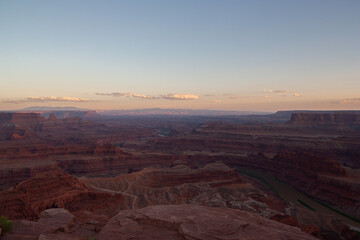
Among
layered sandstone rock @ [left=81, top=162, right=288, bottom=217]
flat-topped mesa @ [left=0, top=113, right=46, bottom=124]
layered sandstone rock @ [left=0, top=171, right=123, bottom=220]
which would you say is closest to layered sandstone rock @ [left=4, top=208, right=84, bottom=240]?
layered sandstone rock @ [left=0, top=171, right=123, bottom=220]

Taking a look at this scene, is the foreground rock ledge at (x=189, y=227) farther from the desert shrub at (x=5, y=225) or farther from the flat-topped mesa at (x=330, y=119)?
the flat-topped mesa at (x=330, y=119)

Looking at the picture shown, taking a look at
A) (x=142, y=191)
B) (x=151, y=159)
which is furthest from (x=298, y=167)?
(x=151, y=159)

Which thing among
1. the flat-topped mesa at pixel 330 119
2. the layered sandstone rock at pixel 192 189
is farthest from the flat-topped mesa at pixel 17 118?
the flat-topped mesa at pixel 330 119

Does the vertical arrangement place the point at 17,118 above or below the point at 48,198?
above

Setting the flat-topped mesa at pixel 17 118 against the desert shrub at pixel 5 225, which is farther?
the flat-topped mesa at pixel 17 118

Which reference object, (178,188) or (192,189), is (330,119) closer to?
(192,189)

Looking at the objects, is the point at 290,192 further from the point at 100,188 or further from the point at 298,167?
the point at 100,188

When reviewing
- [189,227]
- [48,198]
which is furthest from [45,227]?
[48,198]

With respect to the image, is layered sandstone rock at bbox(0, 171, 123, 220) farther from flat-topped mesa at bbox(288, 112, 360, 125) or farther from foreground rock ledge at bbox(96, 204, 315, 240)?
flat-topped mesa at bbox(288, 112, 360, 125)

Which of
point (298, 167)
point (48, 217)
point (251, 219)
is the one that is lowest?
point (298, 167)
